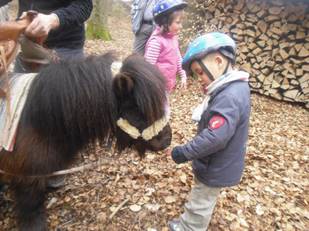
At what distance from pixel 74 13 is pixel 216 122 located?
124 cm

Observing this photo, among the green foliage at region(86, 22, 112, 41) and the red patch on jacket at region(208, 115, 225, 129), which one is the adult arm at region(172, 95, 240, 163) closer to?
the red patch on jacket at region(208, 115, 225, 129)

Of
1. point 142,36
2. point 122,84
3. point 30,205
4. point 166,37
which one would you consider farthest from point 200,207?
point 142,36

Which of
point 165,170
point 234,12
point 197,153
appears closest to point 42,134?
point 197,153

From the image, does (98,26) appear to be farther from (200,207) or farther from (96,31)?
(200,207)

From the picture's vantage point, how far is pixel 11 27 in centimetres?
183

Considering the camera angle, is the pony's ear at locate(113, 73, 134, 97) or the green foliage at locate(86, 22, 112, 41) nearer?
the pony's ear at locate(113, 73, 134, 97)

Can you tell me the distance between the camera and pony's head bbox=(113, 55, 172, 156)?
1867mm

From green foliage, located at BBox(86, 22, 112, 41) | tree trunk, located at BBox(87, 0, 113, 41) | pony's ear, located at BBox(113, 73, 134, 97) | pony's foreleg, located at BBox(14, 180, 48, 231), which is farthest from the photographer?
green foliage, located at BBox(86, 22, 112, 41)

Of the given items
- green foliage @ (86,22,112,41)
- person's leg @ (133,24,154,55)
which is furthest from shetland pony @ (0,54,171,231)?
green foliage @ (86,22,112,41)

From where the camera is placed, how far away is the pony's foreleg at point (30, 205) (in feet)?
6.77

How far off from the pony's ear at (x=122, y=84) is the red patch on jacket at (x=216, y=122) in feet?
1.76

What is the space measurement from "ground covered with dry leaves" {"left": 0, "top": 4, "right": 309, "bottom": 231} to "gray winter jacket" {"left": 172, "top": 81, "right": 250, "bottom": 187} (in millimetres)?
655

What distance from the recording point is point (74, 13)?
2215 millimetres

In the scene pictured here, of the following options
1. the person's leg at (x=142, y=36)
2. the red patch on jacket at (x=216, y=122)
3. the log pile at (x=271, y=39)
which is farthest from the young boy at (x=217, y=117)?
the log pile at (x=271, y=39)
